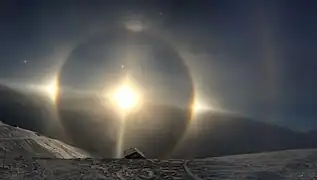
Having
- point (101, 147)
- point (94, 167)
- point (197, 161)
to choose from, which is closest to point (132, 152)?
point (197, 161)

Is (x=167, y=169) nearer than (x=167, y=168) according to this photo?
Yes

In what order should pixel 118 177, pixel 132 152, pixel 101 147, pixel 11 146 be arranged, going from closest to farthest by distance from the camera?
1. pixel 118 177
2. pixel 11 146
3. pixel 132 152
4. pixel 101 147

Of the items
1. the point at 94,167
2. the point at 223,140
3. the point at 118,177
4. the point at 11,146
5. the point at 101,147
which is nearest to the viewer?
the point at 118,177

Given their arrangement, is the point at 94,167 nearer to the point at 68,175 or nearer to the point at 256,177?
the point at 68,175

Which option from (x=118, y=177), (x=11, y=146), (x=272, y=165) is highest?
(x=11, y=146)

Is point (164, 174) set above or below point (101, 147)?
below

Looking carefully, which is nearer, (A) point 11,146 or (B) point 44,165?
(B) point 44,165

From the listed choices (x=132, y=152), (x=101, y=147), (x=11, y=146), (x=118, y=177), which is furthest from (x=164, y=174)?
(x=101, y=147)
